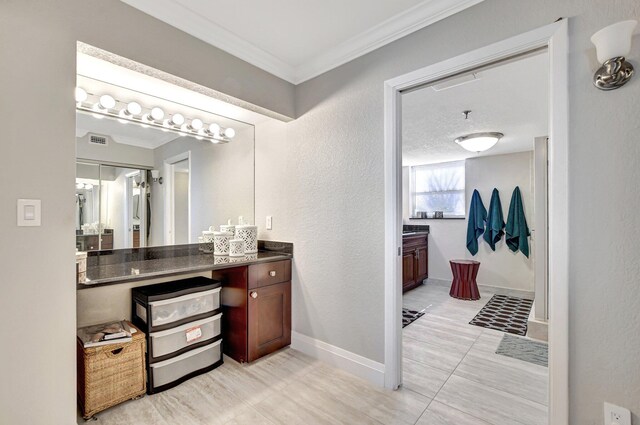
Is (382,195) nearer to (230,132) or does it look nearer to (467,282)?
(230,132)

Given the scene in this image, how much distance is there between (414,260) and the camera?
468cm

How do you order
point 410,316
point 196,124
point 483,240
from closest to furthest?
point 196,124 < point 410,316 < point 483,240

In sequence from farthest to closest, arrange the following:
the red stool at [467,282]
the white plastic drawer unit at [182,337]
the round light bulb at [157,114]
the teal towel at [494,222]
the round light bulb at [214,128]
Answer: the teal towel at [494,222] < the red stool at [467,282] < the round light bulb at [214,128] < the round light bulb at [157,114] < the white plastic drawer unit at [182,337]

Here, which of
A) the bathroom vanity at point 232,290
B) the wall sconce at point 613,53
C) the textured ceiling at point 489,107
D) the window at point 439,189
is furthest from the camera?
the window at point 439,189

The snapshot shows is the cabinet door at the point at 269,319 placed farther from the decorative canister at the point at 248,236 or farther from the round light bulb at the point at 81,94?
the round light bulb at the point at 81,94

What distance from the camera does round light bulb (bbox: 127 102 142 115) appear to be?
221 centimetres

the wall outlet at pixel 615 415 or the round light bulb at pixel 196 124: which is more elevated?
the round light bulb at pixel 196 124

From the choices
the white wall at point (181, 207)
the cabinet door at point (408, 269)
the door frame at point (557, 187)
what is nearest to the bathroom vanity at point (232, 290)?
the white wall at point (181, 207)

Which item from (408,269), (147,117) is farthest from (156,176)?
(408,269)

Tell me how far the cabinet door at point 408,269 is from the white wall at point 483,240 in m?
0.82

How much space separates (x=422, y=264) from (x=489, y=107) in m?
2.95

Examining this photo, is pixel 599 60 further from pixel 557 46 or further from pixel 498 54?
pixel 498 54

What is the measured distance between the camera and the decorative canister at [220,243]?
250 centimetres

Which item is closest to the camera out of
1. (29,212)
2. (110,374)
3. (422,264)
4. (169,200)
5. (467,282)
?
(29,212)
